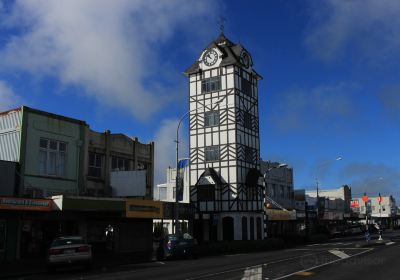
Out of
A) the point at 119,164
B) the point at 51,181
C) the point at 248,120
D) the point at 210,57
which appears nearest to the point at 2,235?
the point at 51,181

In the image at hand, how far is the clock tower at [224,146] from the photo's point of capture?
156ft

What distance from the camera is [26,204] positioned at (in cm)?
2488

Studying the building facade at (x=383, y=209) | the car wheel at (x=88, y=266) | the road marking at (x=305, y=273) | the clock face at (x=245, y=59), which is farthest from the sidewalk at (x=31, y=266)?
the building facade at (x=383, y=209)

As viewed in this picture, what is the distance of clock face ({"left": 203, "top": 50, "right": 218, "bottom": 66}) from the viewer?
50.8 meters

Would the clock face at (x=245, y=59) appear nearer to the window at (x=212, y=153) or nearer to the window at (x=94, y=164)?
the window at (x=212, y=153)

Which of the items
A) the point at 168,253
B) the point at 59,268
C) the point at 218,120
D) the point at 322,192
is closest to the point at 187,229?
the point at 218,120

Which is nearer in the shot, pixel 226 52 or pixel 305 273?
pixel 305 273

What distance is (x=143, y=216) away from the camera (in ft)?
106

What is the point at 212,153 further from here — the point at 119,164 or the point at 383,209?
the point at 383,209

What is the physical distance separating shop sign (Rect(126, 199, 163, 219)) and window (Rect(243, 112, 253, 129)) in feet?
59.5

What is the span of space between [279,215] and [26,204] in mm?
32218

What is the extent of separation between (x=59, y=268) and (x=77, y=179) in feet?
29.3

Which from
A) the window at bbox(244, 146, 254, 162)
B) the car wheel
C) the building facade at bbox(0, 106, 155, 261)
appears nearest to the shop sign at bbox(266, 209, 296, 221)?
the window at bbox(244, 146, 254, 162)

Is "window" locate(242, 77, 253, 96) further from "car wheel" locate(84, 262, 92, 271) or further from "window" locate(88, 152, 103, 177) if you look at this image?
"car wheel" locate(84, 262, 92, 271)
